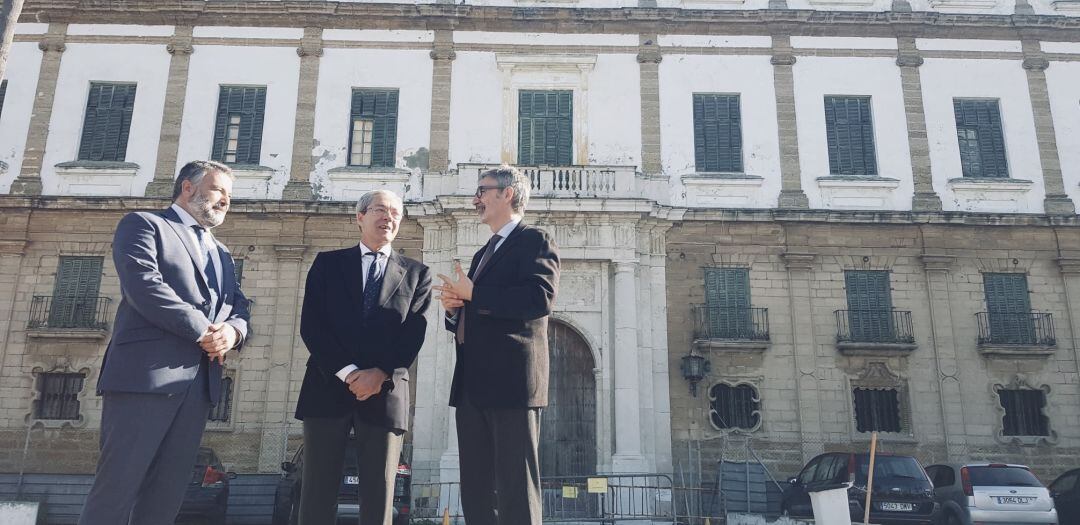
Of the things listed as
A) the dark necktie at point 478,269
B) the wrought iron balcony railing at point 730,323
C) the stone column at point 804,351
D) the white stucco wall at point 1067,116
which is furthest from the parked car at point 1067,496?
the dark necktie at point 478,269

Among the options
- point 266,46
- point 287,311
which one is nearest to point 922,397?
point 287,311

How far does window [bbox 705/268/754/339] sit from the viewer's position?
55.8ft

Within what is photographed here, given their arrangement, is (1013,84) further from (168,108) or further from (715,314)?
(168,108)

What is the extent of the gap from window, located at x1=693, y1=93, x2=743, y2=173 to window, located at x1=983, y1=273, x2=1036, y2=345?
606 cm

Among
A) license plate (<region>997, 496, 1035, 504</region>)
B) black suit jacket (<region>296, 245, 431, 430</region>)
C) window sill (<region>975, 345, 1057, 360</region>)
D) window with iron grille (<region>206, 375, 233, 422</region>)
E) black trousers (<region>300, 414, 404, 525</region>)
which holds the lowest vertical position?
license plate (<region>997, 496, 1035, 504</region>)

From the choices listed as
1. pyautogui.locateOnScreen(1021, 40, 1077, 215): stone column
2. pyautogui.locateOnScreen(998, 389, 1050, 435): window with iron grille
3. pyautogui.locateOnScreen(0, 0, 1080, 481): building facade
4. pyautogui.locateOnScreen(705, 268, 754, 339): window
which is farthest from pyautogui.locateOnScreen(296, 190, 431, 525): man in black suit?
pyautogui.locateOnScreen(1021, 40, 1077, 215): stone column

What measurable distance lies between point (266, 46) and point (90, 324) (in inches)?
293

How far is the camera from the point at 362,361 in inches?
182

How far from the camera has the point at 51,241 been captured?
17.6 m

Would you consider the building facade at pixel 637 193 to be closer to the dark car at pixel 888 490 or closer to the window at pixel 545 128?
the window at pixel 545 128

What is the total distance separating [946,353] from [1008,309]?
73.6 inches

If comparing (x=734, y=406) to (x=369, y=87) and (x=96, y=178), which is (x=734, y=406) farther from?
(x=96, y=178)

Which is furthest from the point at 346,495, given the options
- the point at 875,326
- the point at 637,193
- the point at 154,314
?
the point at 875,326

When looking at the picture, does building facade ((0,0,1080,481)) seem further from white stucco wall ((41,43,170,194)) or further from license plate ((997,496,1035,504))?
license plate ((997,496,1035,504))
